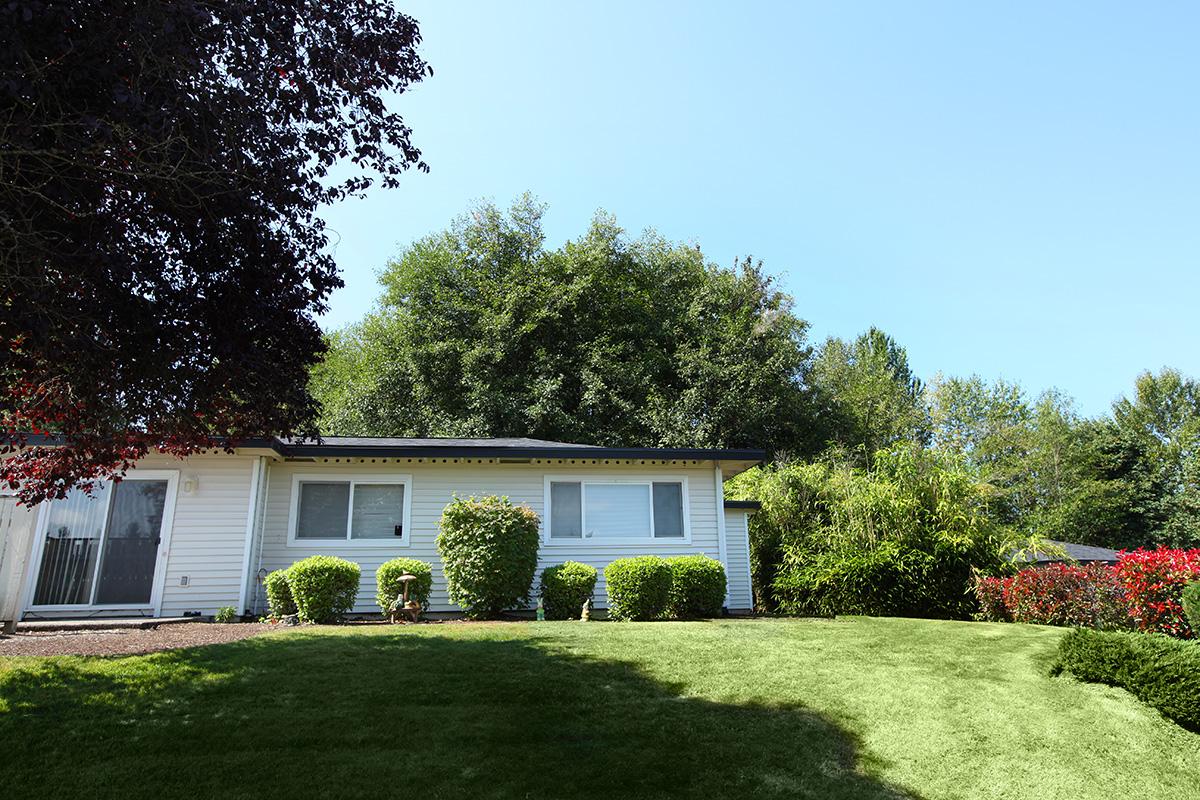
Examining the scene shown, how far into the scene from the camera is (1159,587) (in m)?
8.94

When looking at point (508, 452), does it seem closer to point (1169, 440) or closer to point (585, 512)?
point (585, 512)

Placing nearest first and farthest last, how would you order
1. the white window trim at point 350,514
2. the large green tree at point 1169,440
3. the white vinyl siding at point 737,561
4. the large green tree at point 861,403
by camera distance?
1. the white window trim at point 350,514
2. the white vinyl siding at point 737,561
3. the large green tree at point 861,403
4. the large green tree at point 1169,440

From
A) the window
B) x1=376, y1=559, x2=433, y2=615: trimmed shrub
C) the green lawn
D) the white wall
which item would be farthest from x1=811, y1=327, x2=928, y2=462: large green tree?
the green lawn

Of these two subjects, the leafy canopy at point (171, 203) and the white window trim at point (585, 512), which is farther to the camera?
the white window trim at point (585, 512)

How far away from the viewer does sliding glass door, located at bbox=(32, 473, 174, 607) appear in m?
10.9

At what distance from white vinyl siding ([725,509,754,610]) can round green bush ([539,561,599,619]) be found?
10.2 feet

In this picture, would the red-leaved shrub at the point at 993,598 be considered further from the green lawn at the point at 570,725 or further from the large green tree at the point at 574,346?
the large green tree at the point at 574,346

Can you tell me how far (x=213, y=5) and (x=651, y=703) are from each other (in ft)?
19.9

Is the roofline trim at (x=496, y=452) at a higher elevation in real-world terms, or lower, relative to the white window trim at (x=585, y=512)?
higher

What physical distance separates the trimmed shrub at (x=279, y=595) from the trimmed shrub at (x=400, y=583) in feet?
4.19

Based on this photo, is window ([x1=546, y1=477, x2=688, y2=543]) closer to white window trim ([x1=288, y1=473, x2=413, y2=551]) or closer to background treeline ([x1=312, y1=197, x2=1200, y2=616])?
white window trim ([x1=288, y1=473, x2=413, y2=551])

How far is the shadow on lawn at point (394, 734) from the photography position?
14.3 ft

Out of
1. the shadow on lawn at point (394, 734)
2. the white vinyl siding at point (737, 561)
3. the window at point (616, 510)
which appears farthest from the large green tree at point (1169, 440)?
the shadow on lawn at point (394, 734)

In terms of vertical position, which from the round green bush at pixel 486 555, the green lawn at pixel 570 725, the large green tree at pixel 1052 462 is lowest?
the green lawn at pixel 570 725
